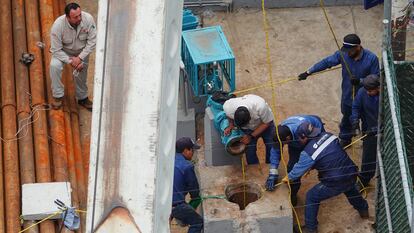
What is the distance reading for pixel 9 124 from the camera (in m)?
12.0

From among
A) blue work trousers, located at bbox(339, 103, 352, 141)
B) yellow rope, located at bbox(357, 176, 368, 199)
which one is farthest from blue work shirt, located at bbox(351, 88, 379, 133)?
yellow rope, located at bbox(357, 176, 368, 199)

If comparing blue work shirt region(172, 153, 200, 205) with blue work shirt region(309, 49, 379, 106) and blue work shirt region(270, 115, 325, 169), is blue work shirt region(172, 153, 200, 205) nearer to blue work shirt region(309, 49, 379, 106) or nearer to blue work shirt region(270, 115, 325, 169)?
blue work shirt region(270, 115, 325, 169)

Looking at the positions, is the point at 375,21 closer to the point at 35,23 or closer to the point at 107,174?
the point at 35,23

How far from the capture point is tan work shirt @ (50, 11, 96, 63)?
11.9 m

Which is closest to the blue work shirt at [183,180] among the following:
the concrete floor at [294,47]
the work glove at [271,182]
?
the work glove at [271,182]

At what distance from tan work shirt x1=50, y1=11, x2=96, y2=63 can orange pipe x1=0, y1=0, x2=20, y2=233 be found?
3.00 ft

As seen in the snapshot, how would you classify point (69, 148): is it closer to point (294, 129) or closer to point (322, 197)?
point (294, 129)

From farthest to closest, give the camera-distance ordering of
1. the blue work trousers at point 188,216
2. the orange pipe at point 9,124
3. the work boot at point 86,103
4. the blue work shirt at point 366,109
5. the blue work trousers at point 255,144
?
the work boot at point 86,103 → the blue work trousers at point 255,144 → the blue work shirt at point 366,109 → the orange pipe at point 9,124 → the blue work trousers at point 188,216

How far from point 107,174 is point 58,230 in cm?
442

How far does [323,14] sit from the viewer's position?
48.6 feet

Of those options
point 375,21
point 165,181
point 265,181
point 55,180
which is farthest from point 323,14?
point 165,181

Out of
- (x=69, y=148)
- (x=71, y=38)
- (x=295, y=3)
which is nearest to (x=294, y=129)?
(x=69, y=148)

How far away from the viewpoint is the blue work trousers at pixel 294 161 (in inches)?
435

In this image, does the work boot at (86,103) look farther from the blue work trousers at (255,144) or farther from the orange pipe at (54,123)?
the blue work trousers at (255,144)
